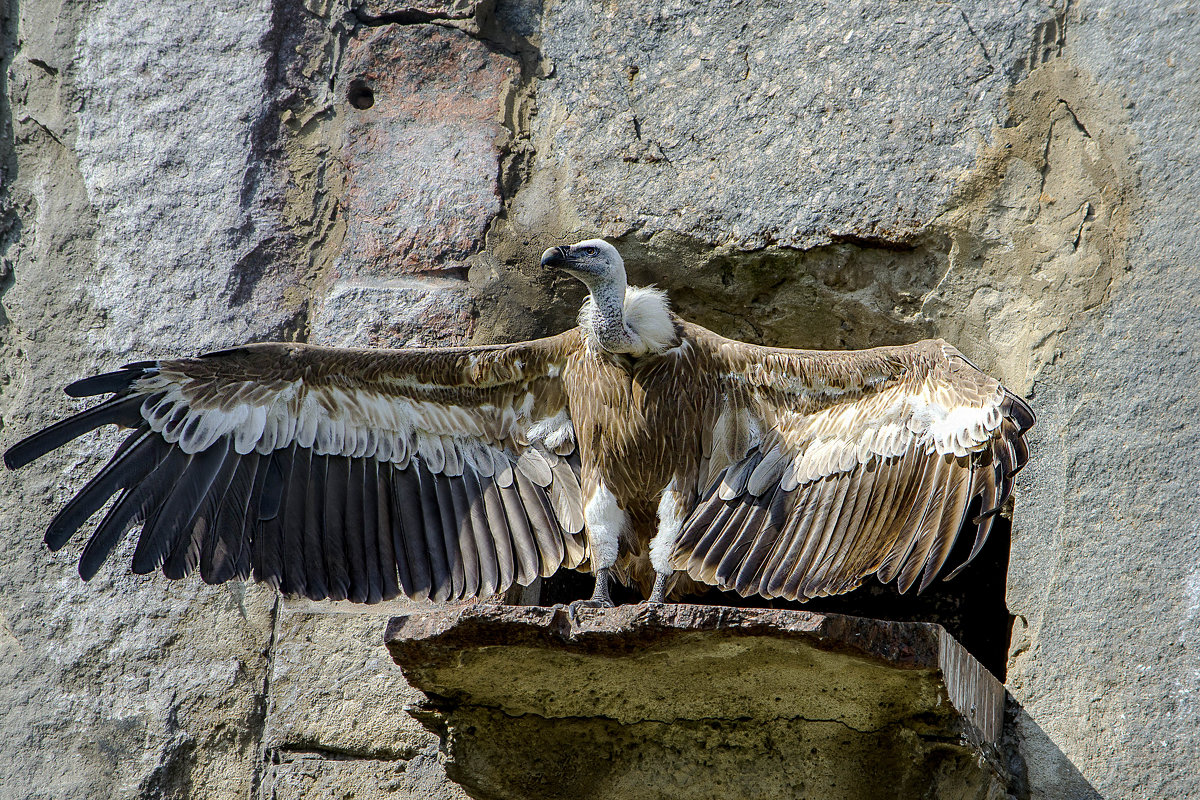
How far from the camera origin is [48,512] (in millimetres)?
3285

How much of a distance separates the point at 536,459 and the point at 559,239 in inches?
28.9

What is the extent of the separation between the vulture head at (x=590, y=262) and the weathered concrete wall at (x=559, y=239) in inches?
14.6

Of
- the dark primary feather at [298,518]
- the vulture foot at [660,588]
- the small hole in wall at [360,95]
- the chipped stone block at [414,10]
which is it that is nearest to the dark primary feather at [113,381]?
the dark primary feather at [298,518]

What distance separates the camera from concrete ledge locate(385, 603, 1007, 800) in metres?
2.25

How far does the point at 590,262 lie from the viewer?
3.00 m

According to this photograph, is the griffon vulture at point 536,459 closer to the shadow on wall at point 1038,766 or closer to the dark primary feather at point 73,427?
the dark primary feather at point 73,427

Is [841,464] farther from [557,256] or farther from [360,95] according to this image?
[360,95]

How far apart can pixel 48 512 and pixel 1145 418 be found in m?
3.01

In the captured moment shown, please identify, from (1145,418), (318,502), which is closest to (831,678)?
(1145,418)

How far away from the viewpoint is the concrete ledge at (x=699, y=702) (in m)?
2.25

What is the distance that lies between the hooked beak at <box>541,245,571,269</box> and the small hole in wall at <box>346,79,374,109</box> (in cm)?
111

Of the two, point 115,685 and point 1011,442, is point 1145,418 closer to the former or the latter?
point 1011,442

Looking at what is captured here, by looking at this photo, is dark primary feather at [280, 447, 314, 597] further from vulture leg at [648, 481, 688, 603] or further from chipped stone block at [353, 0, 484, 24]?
chipped stone block at [353, 0, 484, 24]

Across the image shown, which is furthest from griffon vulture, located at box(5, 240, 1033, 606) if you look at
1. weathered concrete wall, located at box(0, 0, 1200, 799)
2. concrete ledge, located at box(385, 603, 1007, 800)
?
weathered concrete wall, located at box(0, 0, 1200, 799)
